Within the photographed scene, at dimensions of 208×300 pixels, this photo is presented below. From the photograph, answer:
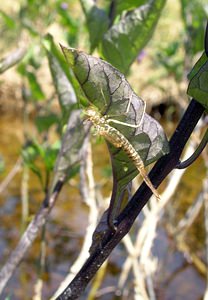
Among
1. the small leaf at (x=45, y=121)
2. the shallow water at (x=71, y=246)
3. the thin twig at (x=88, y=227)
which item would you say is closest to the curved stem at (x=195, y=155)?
the thin twig at (x=88, y=227)

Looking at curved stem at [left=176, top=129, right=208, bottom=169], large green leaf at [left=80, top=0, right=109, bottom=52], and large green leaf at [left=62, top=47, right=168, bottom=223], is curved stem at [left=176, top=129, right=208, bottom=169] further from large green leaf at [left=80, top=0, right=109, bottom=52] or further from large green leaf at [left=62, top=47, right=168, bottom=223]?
large green leaf at [left=80, top=0, right=109, bottom=52]

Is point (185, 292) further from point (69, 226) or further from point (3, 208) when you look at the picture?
point (3, 208)

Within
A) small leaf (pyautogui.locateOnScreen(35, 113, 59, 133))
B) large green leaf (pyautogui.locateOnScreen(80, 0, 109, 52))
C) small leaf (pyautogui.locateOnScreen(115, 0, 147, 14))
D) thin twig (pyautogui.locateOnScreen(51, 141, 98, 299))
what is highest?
small leaf (pyautogui.locateOnScreen(115, 0, 147, 14))

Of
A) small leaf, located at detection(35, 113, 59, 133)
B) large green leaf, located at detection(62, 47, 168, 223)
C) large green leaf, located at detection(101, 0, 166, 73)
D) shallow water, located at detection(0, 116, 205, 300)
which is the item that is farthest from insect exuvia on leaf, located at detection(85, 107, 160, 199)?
shallow water, located at detection(0, 116, 205, 300)

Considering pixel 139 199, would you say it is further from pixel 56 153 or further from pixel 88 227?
pixel 88 227

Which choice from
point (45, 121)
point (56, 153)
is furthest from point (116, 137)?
point (45, 121)

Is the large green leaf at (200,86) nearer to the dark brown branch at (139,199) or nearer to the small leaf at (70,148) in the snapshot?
the dark brown branch at (139,199)
